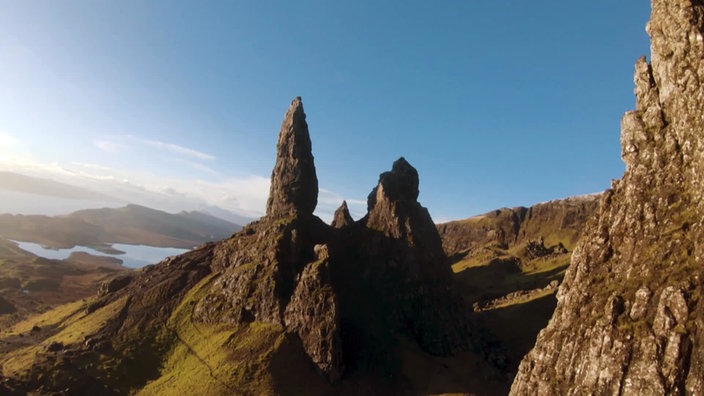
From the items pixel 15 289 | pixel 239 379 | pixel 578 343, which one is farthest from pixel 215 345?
pixel 15 289

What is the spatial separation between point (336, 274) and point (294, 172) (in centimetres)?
3676

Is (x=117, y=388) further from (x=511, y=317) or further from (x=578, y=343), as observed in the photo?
(x=511, y=317)

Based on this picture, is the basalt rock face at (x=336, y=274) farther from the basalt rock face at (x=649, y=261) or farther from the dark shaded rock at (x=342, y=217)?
the basalt rock face at (x=649, y=261)

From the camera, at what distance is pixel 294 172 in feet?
438

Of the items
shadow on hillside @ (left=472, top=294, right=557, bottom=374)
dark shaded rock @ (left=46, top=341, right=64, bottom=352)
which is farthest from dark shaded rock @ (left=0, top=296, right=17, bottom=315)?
shadow on hillside @ (left=472, top=294, right=557, bottom=374)

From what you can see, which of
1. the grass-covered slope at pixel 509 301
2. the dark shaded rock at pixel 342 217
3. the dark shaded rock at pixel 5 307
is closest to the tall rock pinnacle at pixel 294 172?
the dark shaded rock at pixel 342 217

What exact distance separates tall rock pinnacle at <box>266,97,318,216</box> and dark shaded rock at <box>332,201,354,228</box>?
14.7 metres

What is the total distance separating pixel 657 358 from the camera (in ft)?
134

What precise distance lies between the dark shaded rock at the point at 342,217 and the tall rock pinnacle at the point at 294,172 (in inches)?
579

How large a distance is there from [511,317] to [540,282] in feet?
136

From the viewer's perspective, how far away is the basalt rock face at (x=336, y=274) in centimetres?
10105

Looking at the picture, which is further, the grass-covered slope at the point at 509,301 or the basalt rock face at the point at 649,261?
the grass-covered slope at the point at 509,301

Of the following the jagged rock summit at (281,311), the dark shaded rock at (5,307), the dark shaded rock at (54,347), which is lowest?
the dark shaded rock at (5,307)

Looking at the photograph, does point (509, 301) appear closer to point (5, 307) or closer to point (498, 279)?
point (498, 279)
